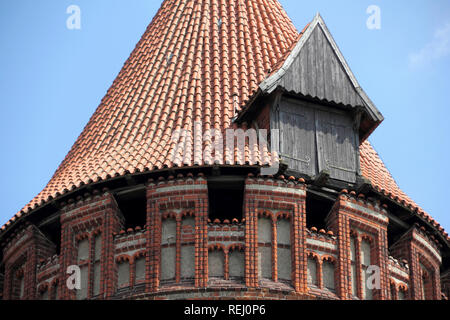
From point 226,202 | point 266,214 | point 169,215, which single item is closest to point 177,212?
point 169,215

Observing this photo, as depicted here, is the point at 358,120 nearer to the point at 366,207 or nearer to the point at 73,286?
the point at 366,207

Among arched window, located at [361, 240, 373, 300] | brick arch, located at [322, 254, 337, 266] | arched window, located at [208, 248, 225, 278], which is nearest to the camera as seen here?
arched window, located at [208, 248, 225, 278]

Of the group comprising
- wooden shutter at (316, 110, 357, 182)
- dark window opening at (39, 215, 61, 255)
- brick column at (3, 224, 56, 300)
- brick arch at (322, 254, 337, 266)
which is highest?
wooden shutter at (316, 110, 357, 182)

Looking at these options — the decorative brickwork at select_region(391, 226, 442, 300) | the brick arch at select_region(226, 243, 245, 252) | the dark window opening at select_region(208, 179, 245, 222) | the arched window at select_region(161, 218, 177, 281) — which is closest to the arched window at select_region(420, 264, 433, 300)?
the decorative brickwork at select_region(391, 226, 442, 300)

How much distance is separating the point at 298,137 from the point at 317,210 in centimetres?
127

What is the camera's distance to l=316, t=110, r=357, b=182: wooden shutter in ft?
90.2

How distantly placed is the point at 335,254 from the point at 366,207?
46.6 inches

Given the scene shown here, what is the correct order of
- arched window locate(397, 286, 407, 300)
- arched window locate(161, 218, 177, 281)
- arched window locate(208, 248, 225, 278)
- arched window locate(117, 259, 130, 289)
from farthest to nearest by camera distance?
arched window locate(397, 286, 407, 300) < arched window locate(117, 259, 130, 289) < arched window locate(161, 218, 177, 281) < arched window locate(208, 248, 225, 278)

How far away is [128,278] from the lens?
Result: 26422 millimetres

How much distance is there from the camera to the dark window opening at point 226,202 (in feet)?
88.8

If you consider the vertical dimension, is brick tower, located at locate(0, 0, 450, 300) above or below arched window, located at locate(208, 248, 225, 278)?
above

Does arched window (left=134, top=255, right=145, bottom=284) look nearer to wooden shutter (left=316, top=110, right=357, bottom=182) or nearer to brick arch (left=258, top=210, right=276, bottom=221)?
brick arch (left=258, top=210, right=276, bottom=221)

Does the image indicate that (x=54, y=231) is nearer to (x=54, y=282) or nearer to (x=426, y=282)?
(x=54, y=282)

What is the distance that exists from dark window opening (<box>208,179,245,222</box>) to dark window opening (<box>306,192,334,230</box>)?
3.81 ft
